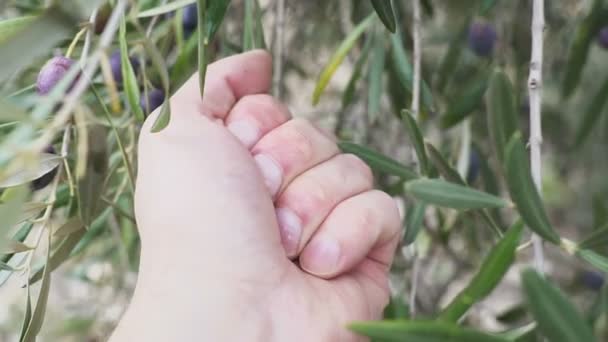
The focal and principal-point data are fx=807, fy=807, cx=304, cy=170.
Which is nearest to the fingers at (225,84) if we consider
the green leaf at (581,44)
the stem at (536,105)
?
the stem at (536,105)

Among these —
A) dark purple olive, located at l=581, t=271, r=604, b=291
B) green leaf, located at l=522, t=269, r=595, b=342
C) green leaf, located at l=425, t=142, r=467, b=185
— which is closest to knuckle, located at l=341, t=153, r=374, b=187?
green leaf, located at l=425, t=142, r=467, b=185

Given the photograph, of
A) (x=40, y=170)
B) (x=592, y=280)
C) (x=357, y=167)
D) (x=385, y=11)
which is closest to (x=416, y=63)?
(x=357, y=167)

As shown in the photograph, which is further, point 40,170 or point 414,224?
point 414,224

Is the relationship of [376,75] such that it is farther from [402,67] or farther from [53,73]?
[53,73]

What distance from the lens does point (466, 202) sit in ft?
1.90

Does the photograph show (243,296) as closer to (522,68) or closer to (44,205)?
(44,205)

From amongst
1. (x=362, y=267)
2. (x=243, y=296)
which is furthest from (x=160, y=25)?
(x=243, y=296)

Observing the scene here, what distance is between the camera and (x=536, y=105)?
702 mm

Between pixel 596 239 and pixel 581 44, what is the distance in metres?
0.85

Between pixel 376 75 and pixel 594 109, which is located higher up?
pixel 376 75

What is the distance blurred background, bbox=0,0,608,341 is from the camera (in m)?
0.68

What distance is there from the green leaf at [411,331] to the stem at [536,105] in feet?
0.67

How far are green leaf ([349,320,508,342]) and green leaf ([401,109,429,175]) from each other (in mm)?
326

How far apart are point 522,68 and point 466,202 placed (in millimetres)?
1043
